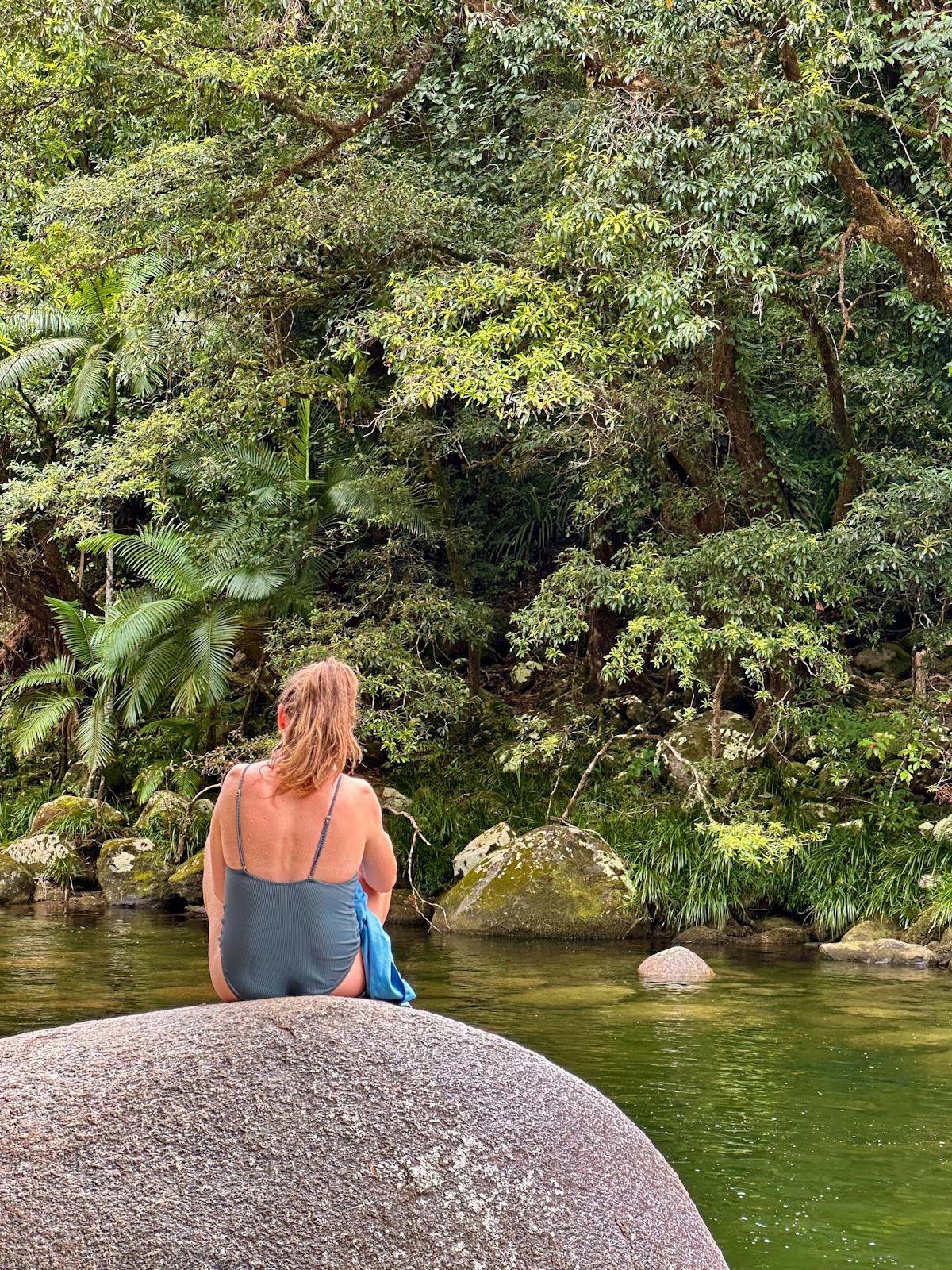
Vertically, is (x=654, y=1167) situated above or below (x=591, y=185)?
below

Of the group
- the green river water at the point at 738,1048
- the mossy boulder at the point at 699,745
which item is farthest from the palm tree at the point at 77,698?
the mossy boulder at the point at 699,745

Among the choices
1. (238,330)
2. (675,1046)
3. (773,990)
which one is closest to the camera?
(675,1046)

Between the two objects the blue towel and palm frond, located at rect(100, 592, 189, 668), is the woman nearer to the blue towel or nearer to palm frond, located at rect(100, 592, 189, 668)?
the blue towel

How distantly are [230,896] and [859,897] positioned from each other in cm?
1171

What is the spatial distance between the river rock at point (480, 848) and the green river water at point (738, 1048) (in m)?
1.21

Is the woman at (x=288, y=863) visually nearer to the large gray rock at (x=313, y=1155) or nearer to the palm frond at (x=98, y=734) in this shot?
the large gray rock at (x=313, y=1155)

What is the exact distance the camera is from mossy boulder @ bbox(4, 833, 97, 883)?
18.6 m

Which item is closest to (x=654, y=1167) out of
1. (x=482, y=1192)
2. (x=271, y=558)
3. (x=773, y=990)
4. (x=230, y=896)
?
(x=482, y=1192)

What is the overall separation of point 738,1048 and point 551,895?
5.31m

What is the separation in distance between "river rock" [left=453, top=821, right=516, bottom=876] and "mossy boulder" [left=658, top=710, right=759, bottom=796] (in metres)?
1.94

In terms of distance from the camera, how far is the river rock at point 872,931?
1399 centimetres

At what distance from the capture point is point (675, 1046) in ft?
31.3

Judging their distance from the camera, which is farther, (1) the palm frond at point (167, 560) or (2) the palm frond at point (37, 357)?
(2) the palm frond at point (37, 357)

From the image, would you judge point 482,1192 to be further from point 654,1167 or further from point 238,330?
point 238,330
